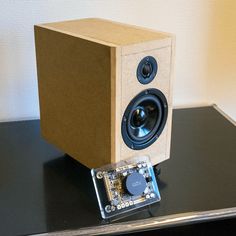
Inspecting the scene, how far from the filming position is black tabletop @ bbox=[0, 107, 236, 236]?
762 millimetres

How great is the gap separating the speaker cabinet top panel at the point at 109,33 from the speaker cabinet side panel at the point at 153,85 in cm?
2

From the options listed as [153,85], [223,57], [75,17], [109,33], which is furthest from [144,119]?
[223,57]

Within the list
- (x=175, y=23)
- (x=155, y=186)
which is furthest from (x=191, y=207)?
(x=175, y=23)

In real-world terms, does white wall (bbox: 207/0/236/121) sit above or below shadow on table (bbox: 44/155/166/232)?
above

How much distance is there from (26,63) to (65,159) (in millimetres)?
320

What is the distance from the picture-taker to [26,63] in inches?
44.8

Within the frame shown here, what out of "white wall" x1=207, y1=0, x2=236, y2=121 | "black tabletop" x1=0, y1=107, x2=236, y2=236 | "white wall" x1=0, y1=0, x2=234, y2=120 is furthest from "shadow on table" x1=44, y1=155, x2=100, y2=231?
"white wall" x1=207, y1=0, x2=236, y2=121

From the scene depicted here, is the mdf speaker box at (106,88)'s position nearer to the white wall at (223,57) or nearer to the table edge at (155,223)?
the table edge at (155,223)

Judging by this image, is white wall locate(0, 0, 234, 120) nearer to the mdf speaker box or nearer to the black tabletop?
the black tabletop

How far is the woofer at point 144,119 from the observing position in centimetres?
79

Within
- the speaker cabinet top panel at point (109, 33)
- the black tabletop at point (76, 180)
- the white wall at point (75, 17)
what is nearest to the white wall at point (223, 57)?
the white wall at point (75, 17)

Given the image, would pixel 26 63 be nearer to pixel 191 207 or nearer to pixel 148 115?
pixel 148 115

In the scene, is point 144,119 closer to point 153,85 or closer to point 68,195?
point 153,85

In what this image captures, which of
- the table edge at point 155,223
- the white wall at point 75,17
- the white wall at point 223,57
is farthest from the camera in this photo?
the white wall at point 223,57
